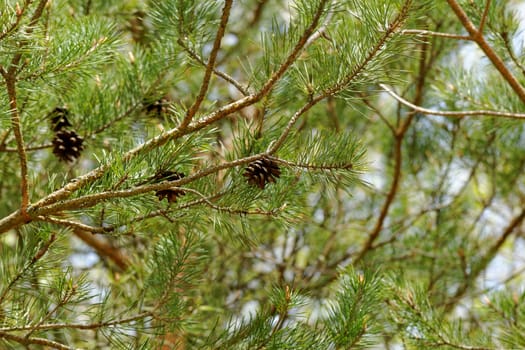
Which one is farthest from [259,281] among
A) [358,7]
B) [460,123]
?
[358,7]

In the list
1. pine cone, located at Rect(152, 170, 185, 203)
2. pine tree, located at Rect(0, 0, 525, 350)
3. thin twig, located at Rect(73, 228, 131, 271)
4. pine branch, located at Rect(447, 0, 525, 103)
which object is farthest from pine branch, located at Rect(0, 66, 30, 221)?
thin twig, located at Rect(73, 228, 131, 271)

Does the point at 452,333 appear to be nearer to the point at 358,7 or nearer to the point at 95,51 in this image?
the point at 358,7

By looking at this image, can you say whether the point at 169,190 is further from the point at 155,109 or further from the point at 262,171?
the point at 155,109

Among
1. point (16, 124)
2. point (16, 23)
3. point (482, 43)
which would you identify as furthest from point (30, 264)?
point (482, 43)

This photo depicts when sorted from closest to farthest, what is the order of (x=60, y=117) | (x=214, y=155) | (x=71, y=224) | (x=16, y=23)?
1. (x=16, y=23)
2. (x=71, y=224)
3. (x=60, y=117)
4. (x=214, y=155)

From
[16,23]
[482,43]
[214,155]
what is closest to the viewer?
[16,23]

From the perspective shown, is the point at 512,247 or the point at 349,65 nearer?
the point at 349,65

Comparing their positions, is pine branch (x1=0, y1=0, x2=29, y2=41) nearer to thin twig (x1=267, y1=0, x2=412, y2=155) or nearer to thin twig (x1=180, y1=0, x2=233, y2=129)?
thin twig (x1=180, y1=0, x2=233, y2=129)
